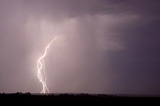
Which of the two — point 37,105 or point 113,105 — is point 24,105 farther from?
point 113,105

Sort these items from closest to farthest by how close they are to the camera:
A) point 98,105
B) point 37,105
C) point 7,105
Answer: point 7,105, point 37,105, point 98,105

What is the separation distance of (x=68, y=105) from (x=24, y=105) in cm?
712

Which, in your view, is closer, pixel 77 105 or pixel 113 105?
pixel 77 105

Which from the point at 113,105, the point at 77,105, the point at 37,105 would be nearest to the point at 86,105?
the point at 77,105

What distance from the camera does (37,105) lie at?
42094mm

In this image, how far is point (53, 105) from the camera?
43.0 m

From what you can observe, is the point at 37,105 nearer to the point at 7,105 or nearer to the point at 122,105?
the point at 7,105

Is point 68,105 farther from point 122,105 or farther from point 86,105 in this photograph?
point 122,105

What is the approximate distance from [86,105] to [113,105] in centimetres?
517

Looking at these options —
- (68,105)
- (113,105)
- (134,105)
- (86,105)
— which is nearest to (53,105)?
(68,105)

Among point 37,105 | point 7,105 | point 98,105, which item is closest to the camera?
point 7,105

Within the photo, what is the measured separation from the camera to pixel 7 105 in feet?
129

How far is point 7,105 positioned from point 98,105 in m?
15.1

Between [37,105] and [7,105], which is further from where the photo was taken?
[37,105]
